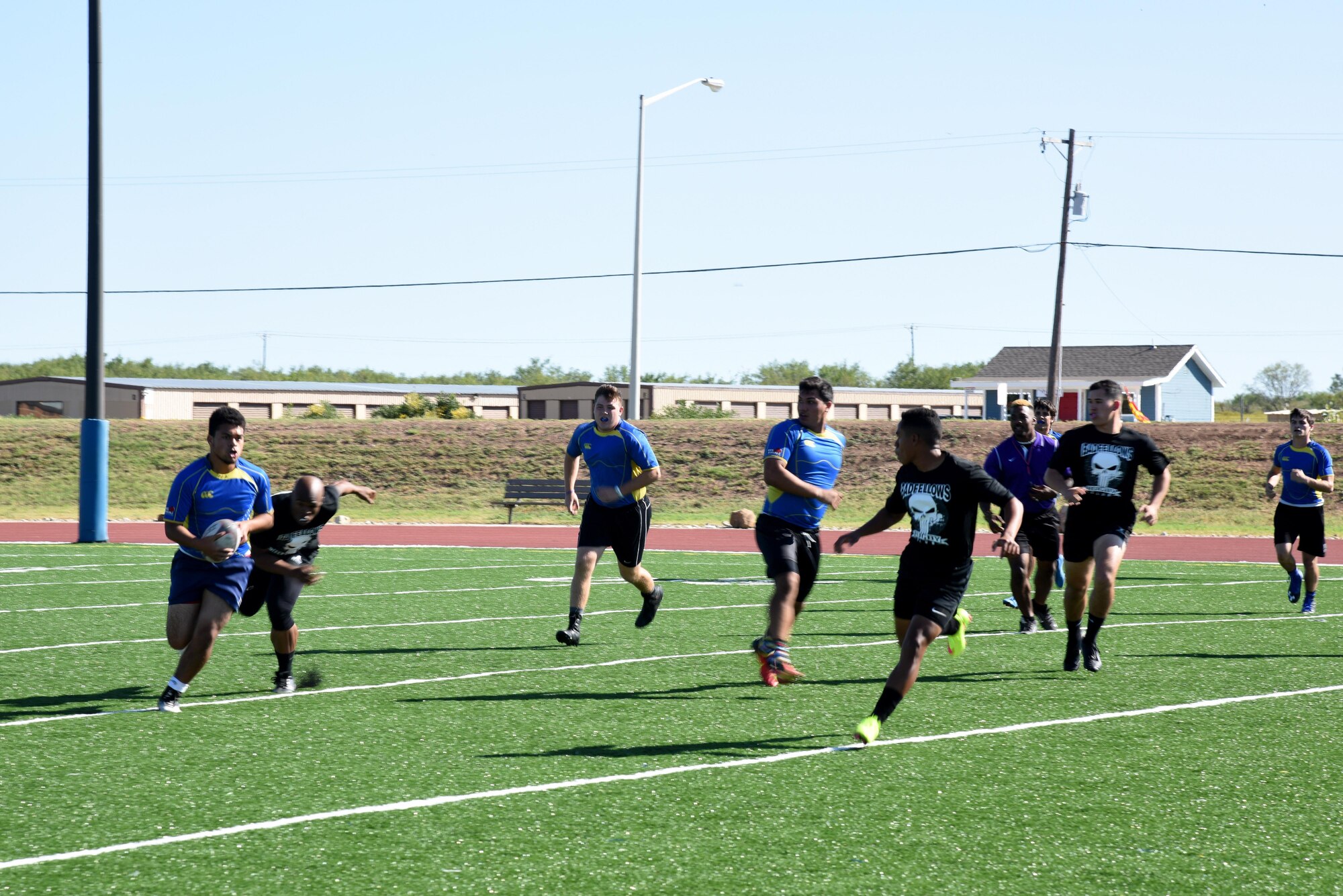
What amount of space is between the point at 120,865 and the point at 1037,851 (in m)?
3.23

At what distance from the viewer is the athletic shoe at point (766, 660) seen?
8.17m

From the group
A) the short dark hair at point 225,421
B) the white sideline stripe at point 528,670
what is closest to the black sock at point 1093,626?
the white sideline stripe at point 528,670

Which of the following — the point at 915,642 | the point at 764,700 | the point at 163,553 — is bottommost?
the point at 163,553

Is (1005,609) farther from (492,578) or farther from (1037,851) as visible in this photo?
(1037,851)

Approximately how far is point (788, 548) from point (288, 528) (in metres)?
2.94

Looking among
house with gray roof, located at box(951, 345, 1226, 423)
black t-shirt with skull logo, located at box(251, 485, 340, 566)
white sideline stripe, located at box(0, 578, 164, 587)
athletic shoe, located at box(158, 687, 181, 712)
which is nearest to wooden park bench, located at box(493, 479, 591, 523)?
white sideline stripe, located at box(0, 578, 164, 587)

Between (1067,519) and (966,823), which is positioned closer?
(966,823)

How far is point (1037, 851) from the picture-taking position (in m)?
4.97

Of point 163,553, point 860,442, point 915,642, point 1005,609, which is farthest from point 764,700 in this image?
point 860,442

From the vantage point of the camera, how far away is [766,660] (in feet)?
26.9

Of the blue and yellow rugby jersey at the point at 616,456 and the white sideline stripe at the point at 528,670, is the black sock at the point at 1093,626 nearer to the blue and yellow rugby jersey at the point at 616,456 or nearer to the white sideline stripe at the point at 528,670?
the white sideline stripe at the point at 528,670

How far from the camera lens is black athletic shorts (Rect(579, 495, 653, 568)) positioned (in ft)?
33.8

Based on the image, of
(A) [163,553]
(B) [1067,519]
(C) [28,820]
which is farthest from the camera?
(A) [163,553]

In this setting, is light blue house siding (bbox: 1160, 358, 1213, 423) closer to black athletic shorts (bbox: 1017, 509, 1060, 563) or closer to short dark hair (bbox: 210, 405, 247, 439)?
black athletic shorts (bbox: 1017, 509, 1060, 563)
